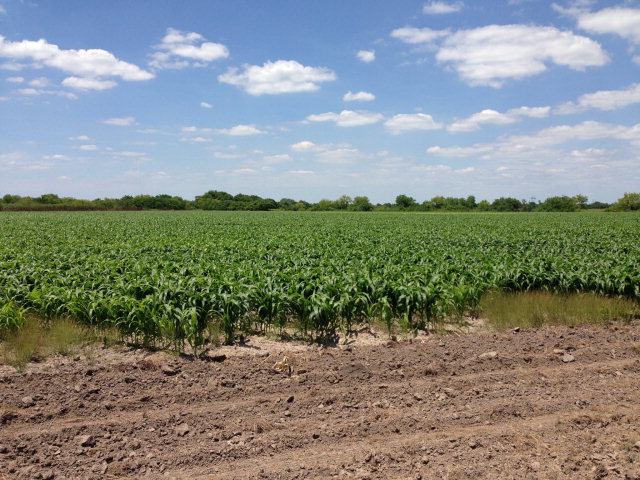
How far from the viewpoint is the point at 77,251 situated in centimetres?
1535

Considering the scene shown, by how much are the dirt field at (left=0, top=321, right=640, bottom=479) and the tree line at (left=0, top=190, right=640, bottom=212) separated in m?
102

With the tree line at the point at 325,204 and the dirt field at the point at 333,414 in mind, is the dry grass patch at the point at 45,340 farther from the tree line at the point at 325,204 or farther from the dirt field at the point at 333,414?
the tree line at the point at 325,204

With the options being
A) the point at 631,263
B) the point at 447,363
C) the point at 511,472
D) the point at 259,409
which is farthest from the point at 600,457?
the point at 631,263

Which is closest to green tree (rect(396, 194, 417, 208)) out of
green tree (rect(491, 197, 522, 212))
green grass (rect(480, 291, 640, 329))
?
green tree (rect(491, 197, 522, 212))

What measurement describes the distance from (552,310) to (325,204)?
11630cm

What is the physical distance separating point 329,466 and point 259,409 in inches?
48.0

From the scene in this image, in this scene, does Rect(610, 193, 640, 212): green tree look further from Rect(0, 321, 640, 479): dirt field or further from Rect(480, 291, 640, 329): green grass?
Rect(0, 321, 640, 479): dirt field

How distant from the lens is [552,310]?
27.5ft

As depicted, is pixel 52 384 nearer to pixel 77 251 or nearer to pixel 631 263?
pixel 77 251

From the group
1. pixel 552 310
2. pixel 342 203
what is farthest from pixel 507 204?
pixel 552 310

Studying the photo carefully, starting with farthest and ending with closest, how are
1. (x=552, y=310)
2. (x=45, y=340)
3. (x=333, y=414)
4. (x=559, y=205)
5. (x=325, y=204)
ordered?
(x=325, y=204), (x=559, y=205), (x=552, y=310), (x=45, y=340), (x=333, y=414)

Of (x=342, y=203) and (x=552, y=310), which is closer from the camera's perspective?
(x=552, y=310)

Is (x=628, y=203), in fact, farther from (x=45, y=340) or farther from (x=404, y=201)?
(x=45, y=340)

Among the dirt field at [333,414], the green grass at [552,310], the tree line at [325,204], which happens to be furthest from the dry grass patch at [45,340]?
the tree line at [325,204]
